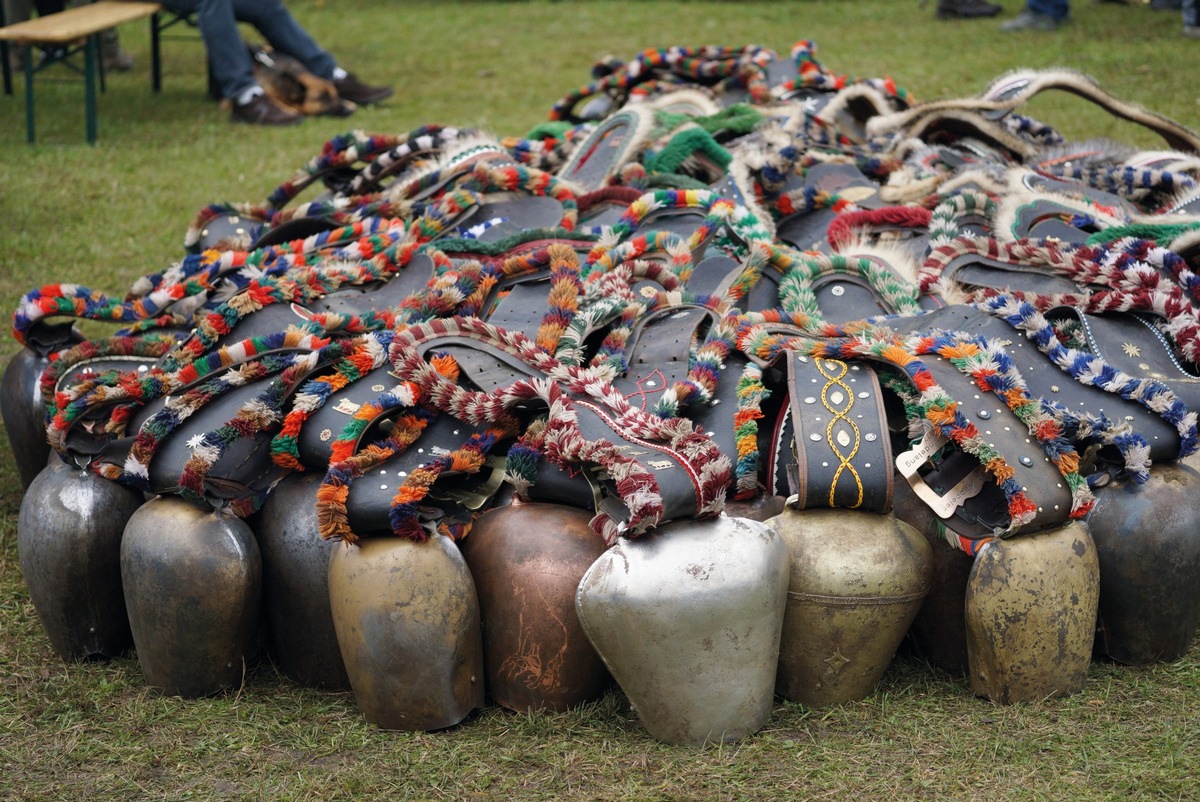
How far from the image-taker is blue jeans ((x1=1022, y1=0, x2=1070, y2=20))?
429 inches

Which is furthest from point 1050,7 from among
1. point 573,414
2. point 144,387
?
point 144,387

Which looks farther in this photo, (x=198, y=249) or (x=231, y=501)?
(x=198, y=249)

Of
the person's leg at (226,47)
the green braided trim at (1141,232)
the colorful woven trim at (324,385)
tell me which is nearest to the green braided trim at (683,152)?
the green braided trim at (1141,232)

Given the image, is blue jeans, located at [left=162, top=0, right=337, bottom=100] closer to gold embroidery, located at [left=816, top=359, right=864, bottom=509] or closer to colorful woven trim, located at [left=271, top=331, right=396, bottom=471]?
colorful woven trim, located at [left=271, top=331, right=396, bottom=471]

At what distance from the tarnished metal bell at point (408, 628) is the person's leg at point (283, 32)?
309 inches

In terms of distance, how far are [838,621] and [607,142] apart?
249cm

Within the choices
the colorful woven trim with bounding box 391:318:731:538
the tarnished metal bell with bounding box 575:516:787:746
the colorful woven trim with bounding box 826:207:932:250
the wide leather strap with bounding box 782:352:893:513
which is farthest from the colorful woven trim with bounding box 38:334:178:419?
the colorful woven trim with bounding box 826:207:932:250

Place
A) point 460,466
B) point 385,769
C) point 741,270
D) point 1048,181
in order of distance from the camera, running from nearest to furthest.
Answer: point 385,769
point 460,466
point 741,270
point 1048,181

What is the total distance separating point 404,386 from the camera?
2.47 metres

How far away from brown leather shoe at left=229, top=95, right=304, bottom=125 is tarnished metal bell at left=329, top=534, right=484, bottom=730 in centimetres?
715

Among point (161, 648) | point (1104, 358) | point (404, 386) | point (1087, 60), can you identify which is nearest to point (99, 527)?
point (161, 648)

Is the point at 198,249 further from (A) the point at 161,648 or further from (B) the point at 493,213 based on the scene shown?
(A) the point at 161,648

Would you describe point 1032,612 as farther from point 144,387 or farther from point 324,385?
point 144,387

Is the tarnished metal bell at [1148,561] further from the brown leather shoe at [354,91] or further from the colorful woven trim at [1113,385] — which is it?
the brown leather shoe at [354,91]
